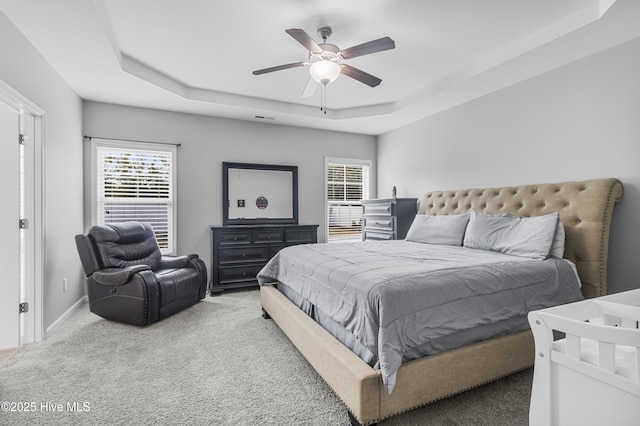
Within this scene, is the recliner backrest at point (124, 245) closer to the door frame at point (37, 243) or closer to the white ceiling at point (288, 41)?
the door frame at point (37, 243)

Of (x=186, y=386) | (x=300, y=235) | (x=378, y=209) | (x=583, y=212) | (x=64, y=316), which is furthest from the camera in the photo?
(x=378, y=209)

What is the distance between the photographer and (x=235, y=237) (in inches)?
173

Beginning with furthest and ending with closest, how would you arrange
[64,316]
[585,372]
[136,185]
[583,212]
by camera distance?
[136,185]
[64,316]
[583,212]
[585,372]

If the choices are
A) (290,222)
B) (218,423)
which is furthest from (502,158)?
(218,423)

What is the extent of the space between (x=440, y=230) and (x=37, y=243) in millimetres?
3984

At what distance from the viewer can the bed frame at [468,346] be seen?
5.10ft

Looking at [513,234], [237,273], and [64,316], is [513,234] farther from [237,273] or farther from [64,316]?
[64,316]

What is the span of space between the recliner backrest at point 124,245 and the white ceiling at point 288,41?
5.34 feet

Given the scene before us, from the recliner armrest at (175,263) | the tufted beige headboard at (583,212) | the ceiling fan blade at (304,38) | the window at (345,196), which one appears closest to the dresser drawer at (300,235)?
the window at (345,196)

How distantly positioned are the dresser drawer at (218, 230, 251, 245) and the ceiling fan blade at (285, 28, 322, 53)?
9.06 feet

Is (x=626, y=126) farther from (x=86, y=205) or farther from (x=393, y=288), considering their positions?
(x=86, y=205)

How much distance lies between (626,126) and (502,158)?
44.4 inches

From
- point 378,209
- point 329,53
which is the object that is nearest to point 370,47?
point 329,53

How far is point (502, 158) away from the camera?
3631 millimetres
